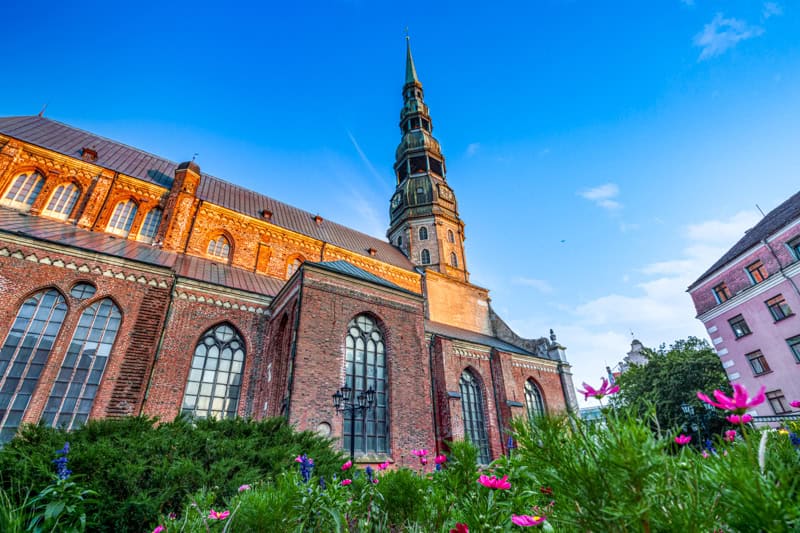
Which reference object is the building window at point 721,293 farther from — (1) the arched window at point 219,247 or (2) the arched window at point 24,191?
(2) the arched window at point 24,191

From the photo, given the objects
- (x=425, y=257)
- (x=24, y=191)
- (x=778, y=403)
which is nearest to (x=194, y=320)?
(x=24, y=191)

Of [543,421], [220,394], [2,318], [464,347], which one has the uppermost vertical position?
[464,347]

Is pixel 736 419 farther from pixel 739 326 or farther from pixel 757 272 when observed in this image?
pixel 739 326

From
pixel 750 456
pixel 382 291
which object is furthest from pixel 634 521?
pixel 382 291

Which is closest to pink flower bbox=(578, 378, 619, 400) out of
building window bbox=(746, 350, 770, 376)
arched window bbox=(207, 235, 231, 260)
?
arched window bbox=(207, 235, 231, 260)

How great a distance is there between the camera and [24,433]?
4.96m

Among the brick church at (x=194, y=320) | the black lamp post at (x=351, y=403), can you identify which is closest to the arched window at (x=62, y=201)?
the brick church at (x=194, y=320)

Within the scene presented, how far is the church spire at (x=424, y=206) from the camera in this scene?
2792 centimetres

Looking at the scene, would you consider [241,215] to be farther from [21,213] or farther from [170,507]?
[170,507]

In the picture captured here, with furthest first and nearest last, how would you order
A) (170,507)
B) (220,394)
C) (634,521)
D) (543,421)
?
1. (220,394)
2. (170,507)
3. (543,421)
4. (634,521)

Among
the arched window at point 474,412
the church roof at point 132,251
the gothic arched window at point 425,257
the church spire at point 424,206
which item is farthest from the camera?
the church spire at point 424,206

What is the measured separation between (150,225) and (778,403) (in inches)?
1133

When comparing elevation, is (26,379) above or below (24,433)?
above

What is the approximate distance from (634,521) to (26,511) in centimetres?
525
